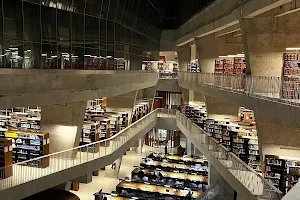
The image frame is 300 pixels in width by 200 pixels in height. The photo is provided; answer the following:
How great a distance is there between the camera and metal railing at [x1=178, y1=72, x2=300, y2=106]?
888cm

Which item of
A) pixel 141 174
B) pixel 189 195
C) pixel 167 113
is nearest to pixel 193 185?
pixel 189 195

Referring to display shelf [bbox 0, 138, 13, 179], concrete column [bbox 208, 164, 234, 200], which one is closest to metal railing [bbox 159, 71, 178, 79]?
concrete column [bbox 208, 164, 234, 200]

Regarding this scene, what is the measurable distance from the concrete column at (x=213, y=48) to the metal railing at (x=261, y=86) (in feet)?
14.5

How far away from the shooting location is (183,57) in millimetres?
30531

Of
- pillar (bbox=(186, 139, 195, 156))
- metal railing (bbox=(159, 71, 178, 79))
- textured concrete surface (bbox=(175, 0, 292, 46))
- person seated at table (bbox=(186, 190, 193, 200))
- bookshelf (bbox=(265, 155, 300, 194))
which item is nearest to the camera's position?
textured concrete surface (bbox=(175, 0, 292, 46))

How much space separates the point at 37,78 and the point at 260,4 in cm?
707

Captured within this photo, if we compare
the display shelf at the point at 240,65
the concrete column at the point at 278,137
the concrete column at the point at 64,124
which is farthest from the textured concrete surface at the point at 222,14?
the concrete column at the point at 64,124

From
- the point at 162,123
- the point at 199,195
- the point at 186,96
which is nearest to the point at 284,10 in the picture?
the point at 199,195

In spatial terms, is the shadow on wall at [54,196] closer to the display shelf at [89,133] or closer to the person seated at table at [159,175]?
the display shelf at [89,133]

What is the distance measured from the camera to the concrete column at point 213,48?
20031 mm

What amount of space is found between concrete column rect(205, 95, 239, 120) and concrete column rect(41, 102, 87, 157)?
909 cm

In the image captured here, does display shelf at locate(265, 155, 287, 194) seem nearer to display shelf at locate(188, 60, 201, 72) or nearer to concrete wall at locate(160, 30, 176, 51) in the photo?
Answer: display shelf at locate(188, 60, 201, 72)

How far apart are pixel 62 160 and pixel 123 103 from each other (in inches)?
348

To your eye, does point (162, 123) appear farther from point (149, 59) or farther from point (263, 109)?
point (263, 109)
